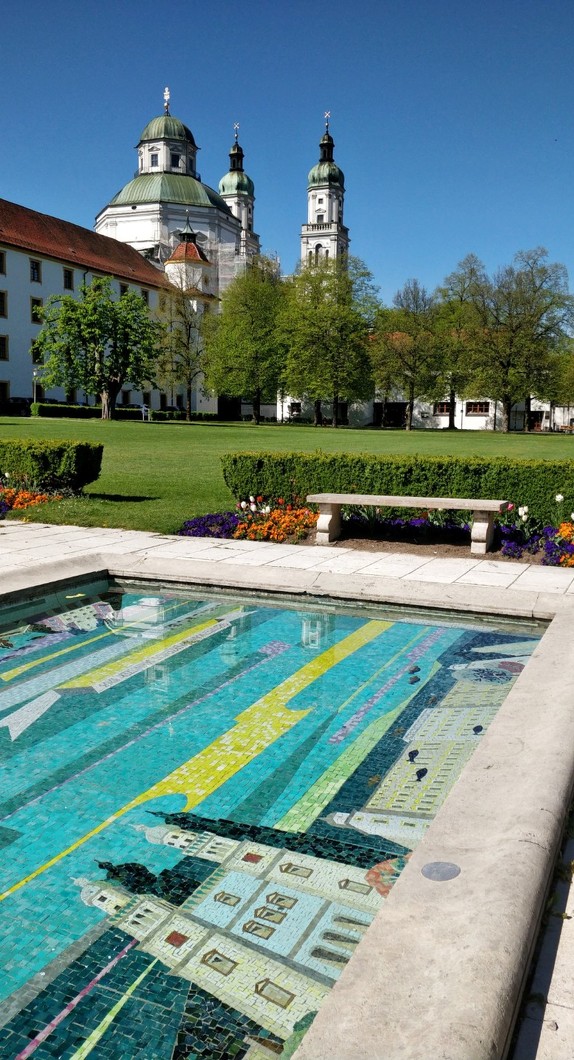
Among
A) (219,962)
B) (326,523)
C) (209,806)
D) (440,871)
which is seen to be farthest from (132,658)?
(326,523)

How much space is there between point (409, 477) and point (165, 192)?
2892 inches

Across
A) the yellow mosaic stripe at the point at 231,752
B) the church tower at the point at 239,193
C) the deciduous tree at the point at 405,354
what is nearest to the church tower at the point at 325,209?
the church tower at the point at 239,193

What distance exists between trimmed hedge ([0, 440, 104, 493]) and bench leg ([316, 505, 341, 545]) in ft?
14.0

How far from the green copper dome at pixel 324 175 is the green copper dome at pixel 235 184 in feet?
27.3

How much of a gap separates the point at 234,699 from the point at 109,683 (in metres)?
0.89

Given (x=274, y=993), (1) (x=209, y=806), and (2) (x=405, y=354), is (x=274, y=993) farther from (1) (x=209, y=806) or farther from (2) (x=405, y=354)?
(2) (x=405, y=354)

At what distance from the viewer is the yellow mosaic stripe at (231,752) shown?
3.67 m

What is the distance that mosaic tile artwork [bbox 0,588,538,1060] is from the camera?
250 centimetres

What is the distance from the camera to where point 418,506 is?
930cm

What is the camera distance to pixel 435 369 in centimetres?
5766

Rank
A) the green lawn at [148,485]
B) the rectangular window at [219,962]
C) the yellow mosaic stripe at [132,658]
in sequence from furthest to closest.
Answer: the green lawn at [148,485] → the yellow mosaic stripe at [132,658] → the rectangular window at [219,962]

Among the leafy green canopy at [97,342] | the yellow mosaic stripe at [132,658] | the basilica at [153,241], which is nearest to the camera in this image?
the yellow mosaic stripe at [132,658]

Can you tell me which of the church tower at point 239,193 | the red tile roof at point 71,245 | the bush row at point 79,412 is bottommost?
the bush row at point 79,412

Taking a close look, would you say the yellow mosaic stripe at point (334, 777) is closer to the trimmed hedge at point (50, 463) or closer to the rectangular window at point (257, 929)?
the rectangular window at point (257, 929)
